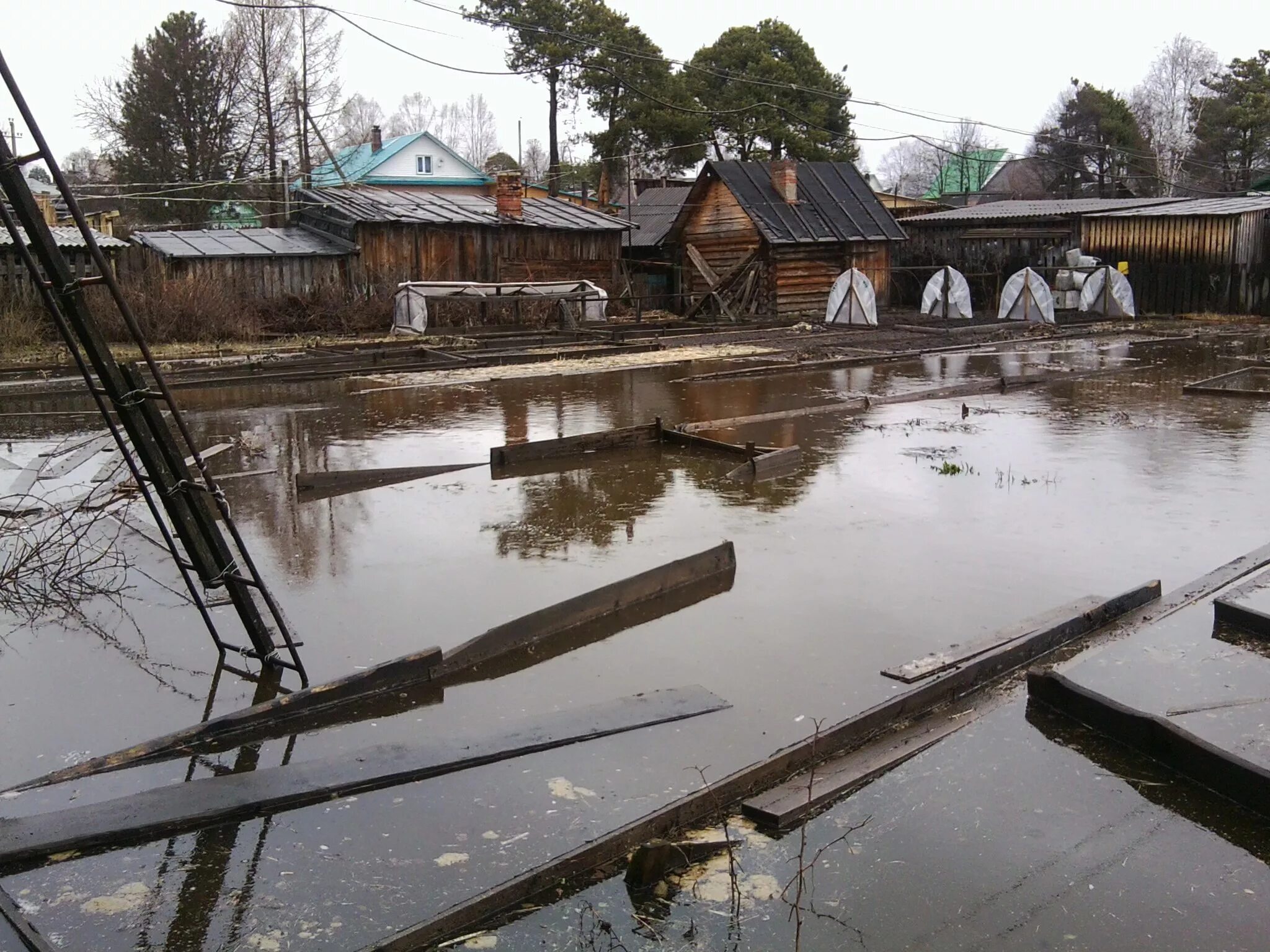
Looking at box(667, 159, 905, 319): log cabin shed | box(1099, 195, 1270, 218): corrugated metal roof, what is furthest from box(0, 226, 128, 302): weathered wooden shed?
box(1099, 195, 1270, 218): corrugated metal roof

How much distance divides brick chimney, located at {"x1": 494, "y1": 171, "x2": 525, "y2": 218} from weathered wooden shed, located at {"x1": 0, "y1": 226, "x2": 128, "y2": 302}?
26.8 ft

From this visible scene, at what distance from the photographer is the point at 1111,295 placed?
2773 centimetres

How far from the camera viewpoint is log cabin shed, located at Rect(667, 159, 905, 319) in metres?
28.1

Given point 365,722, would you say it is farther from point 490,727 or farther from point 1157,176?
point 1157,176

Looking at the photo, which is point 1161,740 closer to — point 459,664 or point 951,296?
point 459,664

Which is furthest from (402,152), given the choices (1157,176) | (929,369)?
(929,369)

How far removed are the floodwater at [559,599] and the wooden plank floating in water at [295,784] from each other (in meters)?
0.07

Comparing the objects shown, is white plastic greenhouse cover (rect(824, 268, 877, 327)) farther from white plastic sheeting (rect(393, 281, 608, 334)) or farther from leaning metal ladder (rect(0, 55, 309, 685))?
leaning metal ladder (rect(0, 55, 309, 685))

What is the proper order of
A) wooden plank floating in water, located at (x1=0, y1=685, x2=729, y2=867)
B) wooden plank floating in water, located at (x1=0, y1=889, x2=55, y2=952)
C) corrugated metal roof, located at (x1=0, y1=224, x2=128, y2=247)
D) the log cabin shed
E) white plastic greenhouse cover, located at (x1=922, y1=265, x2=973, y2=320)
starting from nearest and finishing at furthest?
wooden plank floating in water, located at (x1=0, y1=889, x2=55, y2=952), wooden plank floating in water, located at (x1=0, y1=685, x2=729, y2=867), corrugated metal roof, located at (x1=0, y1=224, x2=128, y2=247), white plastic greenhouse cover, located at (x1=922, y1=265, x2=973, y2=320), the log cabin shed

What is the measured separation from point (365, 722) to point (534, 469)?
499 centimetres

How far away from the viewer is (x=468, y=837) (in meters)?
3.67

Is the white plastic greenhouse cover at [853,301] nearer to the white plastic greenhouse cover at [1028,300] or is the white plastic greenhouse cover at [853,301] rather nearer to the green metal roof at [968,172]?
the white plastic greenhouse cover at [1028,300]

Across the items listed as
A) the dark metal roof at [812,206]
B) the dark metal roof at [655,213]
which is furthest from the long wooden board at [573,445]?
the dark metal roof at [655,213]

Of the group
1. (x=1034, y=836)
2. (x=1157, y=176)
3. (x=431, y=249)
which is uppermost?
(x=1157, y=176)
